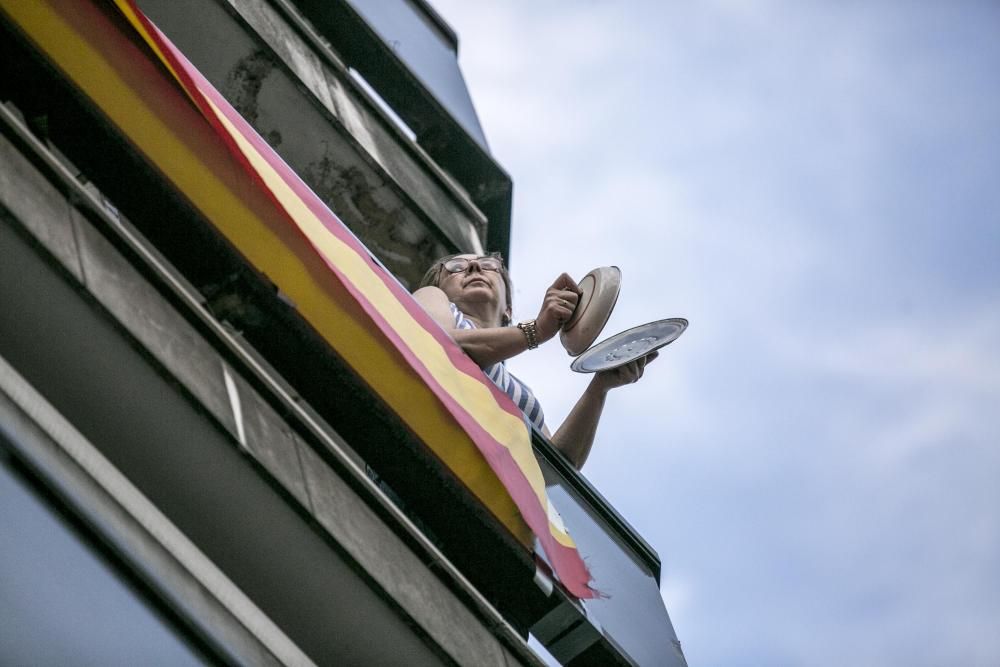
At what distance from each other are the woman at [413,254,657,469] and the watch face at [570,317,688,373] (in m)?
0.17

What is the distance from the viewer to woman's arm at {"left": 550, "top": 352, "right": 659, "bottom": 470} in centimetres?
593

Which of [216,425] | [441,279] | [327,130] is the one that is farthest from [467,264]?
[216,425]

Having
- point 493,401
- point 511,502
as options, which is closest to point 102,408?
point 511,502

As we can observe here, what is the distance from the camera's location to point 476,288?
20.4ft

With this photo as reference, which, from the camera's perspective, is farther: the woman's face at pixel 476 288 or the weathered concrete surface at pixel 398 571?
the woman's face at pixel 476 288

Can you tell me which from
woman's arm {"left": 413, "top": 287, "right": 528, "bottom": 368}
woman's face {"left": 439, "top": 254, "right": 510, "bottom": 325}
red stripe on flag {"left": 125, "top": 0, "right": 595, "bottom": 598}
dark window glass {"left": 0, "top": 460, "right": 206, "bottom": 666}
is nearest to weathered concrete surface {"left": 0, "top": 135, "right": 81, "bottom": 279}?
dark window glass {"left": 0, "top": 460, "right": 206, "bottom": 666}

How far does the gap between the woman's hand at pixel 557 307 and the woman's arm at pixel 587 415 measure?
53cm

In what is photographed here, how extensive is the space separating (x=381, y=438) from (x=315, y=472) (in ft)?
2.63

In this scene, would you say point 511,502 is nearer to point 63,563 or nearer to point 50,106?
point 50,106

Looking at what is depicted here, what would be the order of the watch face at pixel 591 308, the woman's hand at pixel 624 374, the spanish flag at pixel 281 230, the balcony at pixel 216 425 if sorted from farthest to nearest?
the woman's hand at pixel 624 374 < the watch face at pixel 591 308 < the spanish flag at pixel 281 230 < the balcony at pixel 216 425

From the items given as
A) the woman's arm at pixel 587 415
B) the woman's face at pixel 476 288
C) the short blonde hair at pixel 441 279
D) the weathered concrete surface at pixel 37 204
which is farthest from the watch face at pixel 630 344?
the weathered concrete surface at pixel 37 204

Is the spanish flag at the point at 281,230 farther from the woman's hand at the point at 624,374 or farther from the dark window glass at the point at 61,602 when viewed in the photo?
the dark window glass at the point at 61,602

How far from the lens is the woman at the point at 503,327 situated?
5480 millimetres

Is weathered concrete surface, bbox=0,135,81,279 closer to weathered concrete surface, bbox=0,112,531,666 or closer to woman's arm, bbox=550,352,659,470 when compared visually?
weathered concrete surface, bbox=0,112,531,666
